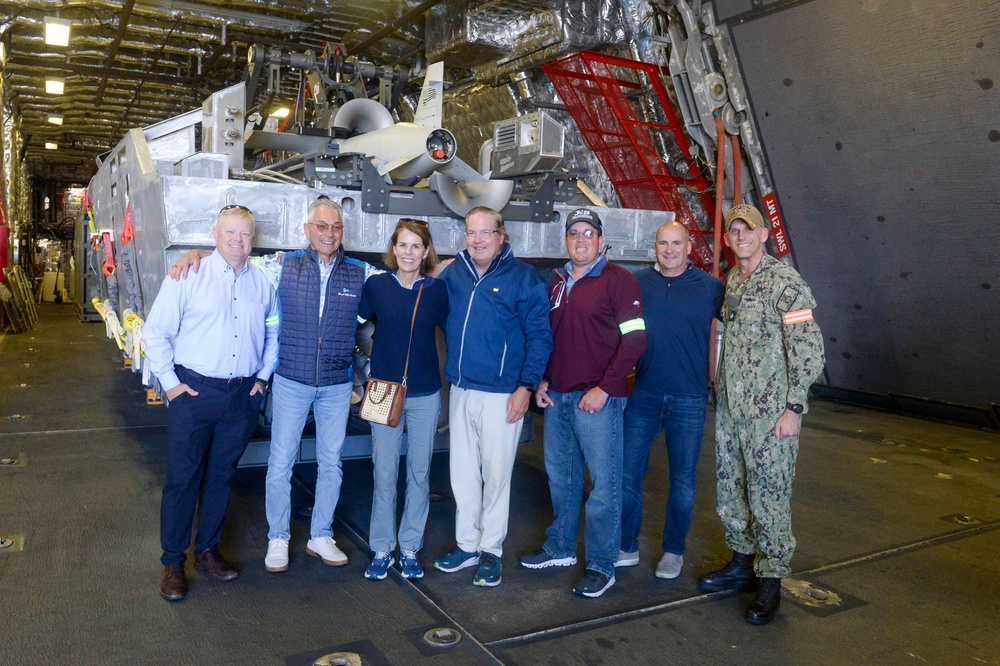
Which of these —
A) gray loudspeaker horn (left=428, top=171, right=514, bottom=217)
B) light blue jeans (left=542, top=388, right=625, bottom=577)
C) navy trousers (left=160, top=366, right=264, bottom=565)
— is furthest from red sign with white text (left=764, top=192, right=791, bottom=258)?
navy trousers (left=160, top=366, right=264, bottom=565)

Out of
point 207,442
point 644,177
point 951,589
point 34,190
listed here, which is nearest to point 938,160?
point 644,177

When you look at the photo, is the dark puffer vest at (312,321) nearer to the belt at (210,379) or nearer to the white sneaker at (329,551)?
the belt at (210,379)

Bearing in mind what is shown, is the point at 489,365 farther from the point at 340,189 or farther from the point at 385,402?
the point at 340,189

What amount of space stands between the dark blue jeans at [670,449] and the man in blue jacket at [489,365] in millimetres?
499

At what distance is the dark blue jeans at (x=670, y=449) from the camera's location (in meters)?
3.32

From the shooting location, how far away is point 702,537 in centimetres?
393

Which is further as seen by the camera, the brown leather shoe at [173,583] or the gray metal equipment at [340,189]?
the gray metal equipment at [340,189]

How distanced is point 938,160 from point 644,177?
2757mm

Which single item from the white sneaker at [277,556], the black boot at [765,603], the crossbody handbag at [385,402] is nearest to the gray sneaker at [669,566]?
the black boot at [765,603]

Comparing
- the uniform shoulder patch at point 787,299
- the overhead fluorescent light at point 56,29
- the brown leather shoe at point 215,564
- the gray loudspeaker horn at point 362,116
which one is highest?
the overhead fluorescent light at point 56,29

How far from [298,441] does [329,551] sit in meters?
0.50

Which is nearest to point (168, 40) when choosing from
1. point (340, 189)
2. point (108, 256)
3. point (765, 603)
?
point (108, 256)

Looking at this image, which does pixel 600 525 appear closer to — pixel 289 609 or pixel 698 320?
pixel 698 320

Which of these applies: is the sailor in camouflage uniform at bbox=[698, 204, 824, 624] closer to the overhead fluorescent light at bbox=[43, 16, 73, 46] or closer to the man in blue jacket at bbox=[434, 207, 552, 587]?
the man in blue jacket at bbox=[434, 207, 552, 587]
